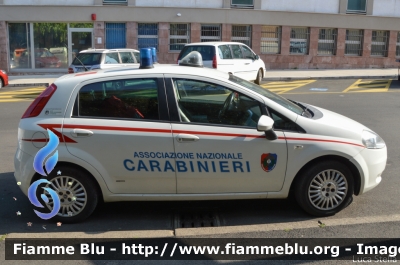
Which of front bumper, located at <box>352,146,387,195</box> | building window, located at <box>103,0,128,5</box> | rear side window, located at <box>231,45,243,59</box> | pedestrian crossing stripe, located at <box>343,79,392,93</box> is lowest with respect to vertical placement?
pedestrian crossing stripe, located at <box>343,79,392,93</box>

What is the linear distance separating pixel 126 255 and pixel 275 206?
1.98m

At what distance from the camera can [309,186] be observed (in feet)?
17.1

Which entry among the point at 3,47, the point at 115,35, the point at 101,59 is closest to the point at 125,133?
the point at 101,59

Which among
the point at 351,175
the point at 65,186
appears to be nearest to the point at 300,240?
the point at 351,175

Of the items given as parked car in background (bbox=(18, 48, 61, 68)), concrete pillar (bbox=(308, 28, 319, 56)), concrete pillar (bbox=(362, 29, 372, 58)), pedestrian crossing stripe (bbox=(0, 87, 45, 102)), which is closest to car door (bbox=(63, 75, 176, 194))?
pedestrian crossing stripe (bbox=(0, 87, 45, 102))

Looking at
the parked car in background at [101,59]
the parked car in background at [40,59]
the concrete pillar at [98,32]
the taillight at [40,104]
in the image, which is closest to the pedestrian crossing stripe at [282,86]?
the parked car in background at [101,59]

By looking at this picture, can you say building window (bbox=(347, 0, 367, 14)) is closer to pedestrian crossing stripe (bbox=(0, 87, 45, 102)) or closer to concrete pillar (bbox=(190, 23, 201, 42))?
concrete pillar (bbox=(190, 23, 201, 42))

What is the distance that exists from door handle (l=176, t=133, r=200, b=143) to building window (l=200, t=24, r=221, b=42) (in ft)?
70.7

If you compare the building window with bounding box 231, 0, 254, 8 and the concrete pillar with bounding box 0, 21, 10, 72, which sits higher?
the building window with bounding box 231, 0, 254, 8

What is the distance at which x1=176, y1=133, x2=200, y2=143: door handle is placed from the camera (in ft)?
16.6

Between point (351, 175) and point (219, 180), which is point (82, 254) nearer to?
point (219, 180)

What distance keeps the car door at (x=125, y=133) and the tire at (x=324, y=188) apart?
4.48 ft

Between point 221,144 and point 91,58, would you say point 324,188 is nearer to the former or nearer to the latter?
point 221,144

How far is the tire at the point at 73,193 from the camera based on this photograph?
512 cm
